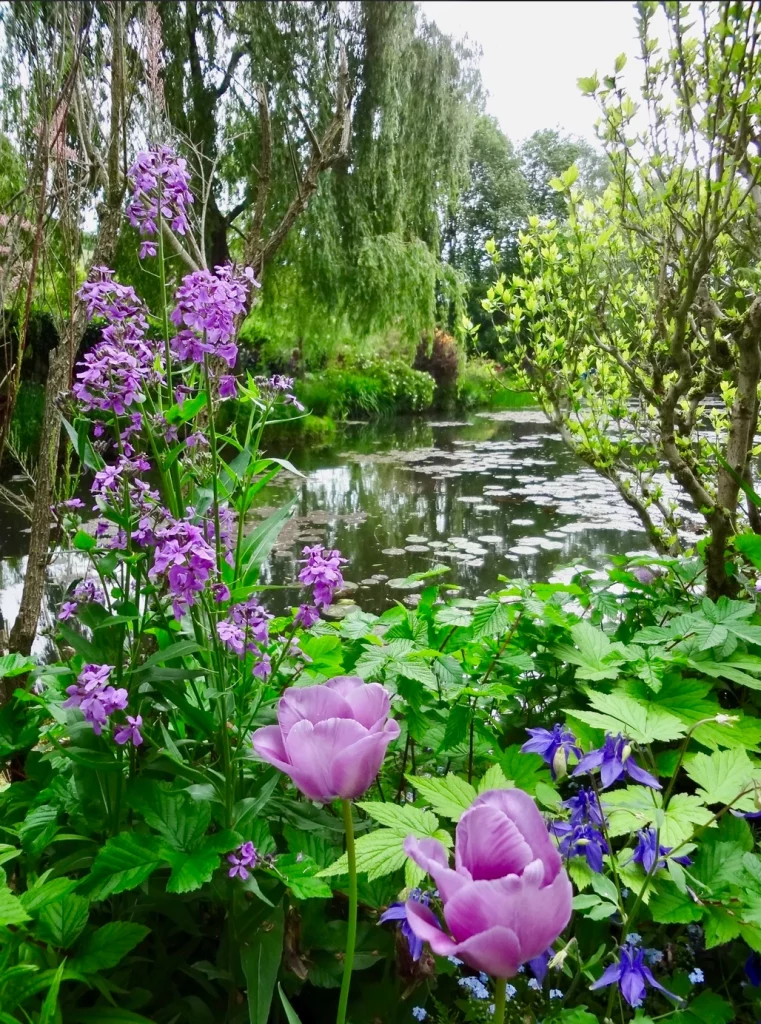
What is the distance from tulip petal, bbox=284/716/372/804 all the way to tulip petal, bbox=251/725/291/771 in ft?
0.07

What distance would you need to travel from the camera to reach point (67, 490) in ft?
3.80

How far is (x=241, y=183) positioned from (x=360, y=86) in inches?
36.8

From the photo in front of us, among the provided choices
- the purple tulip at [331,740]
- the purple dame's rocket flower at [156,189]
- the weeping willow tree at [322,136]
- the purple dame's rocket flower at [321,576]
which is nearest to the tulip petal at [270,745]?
the purple tulip at [331,740]

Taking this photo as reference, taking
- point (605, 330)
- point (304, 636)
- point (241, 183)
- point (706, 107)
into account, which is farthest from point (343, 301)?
point (304, 636)

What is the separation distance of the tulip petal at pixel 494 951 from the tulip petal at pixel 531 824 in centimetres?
3

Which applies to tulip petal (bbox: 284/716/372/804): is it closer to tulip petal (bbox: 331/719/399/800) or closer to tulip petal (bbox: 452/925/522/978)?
tulip petal (bbox: 331/719/399/800)

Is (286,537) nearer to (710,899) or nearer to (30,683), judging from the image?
(30,683)

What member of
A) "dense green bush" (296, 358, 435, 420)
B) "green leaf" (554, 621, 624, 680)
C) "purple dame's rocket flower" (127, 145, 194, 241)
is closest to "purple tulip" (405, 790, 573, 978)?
"green leaf" (554, 621, 624, 680)

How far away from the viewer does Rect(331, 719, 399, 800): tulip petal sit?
352 millimetres

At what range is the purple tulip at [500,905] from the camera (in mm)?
266

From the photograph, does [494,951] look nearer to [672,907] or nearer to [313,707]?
[313,707]

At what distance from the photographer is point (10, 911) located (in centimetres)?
43

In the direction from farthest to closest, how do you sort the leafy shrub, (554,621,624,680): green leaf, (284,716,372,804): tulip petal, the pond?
1. the leafy shrub
2. the pond
3. (554,621,624,680): green leaf
4. (284,716,372,804): tulip petal

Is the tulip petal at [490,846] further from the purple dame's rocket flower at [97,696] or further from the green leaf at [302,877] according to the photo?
the purple dame's rocket flower at [97,696]
